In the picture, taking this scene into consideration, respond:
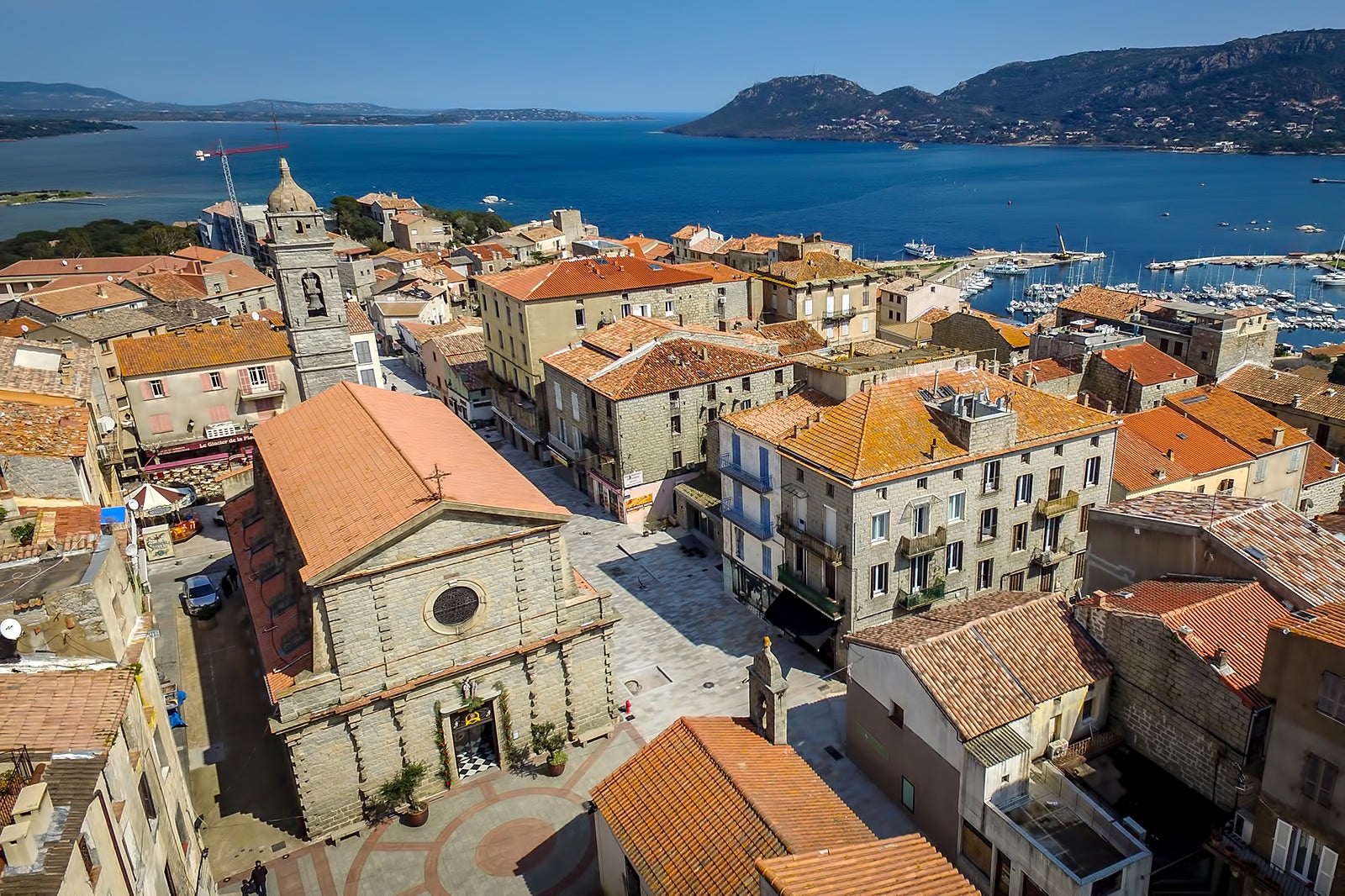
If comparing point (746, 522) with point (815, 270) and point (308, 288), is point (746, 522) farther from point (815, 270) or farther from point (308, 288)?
point (815, 270)

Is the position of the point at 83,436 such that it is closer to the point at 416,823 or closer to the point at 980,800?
the point at 416,823

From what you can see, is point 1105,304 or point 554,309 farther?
point 1105,304

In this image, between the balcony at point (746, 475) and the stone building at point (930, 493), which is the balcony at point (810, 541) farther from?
the balcony at point (746, 475)

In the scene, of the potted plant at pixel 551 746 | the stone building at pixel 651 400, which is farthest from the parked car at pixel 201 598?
the stone building at pixel 651 400

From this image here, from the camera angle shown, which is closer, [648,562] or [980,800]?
[980,800]

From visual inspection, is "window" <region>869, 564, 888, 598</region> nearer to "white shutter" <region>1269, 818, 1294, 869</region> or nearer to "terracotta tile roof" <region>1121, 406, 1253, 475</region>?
"white shutter" <region>1269, 818, 1294, 869</region>

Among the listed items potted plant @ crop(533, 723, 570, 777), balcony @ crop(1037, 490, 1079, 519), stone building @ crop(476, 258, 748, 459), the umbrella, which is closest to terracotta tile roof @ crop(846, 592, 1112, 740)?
→ balcony @ crop(1037, 490, 1079, 519)

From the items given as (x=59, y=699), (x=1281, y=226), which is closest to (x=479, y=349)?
(x=59, y=699)

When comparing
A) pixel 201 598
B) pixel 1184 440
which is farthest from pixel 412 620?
pixel 1184 440
